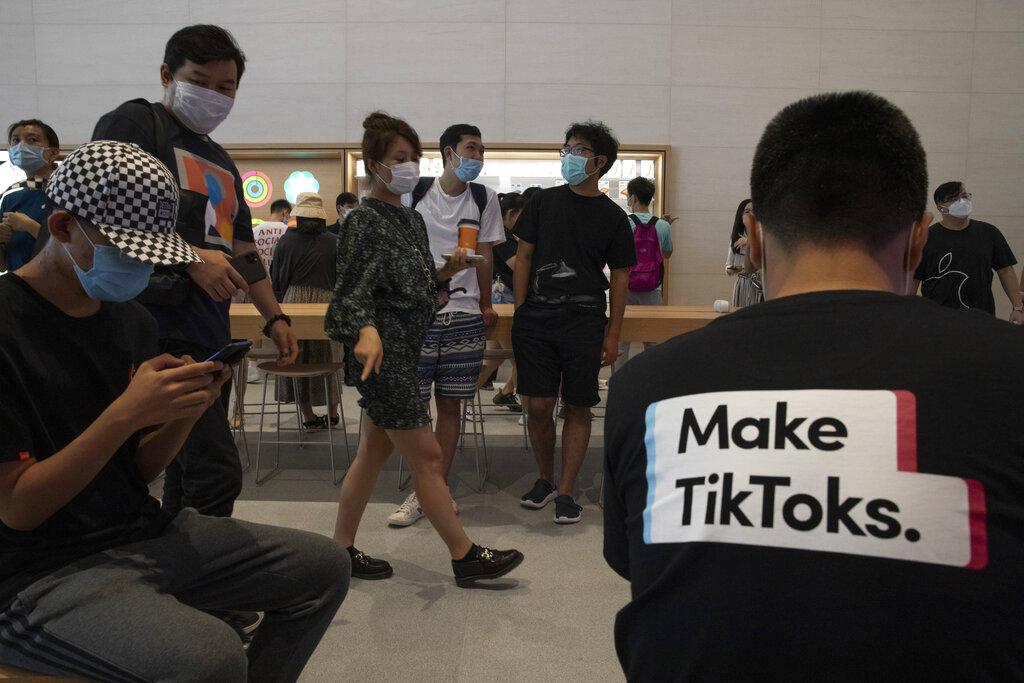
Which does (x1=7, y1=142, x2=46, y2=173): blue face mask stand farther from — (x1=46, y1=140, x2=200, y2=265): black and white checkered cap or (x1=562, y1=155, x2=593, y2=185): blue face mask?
(x1=46, y1=140, x2=200, y2=265): black and white checkered cap

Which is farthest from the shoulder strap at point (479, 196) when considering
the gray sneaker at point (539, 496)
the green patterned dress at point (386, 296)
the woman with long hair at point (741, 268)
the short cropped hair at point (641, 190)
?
the short cropped hair at point (641, 190)

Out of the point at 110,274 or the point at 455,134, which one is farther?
the point at 455,134

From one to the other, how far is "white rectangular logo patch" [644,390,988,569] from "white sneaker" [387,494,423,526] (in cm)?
249

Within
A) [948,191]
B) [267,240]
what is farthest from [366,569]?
[948,191]

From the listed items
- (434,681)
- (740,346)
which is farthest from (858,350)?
(434,681)

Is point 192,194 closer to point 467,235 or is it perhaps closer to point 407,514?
point 467,235

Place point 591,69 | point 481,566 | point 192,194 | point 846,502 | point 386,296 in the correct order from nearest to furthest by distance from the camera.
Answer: point 846,502 < point 192,194 < point 386,296 < point 481,566 < point 591,69

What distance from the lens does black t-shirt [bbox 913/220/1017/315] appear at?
14.4 ft

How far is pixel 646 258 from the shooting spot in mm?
5457

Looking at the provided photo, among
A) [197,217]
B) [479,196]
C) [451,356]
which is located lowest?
[451,356]

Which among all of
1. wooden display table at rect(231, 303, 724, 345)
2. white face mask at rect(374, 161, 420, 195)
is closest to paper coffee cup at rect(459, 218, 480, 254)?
white face mask at rect(374, 161, 420, 195)

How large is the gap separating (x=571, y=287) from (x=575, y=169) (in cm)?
51

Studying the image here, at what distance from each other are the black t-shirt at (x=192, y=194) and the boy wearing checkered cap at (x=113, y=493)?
1.41 feet

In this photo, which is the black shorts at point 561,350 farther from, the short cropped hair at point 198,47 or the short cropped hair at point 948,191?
the short cropped hair at point 948,191
